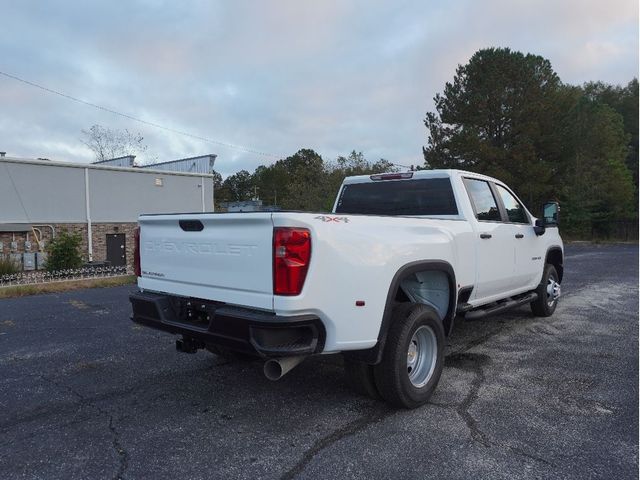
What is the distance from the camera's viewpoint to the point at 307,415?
13.1ft

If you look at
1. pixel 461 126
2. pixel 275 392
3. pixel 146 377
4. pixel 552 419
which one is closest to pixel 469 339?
pixel 552 419

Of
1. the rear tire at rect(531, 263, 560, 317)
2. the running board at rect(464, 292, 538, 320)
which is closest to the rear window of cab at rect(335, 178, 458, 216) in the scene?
the running board at rect(464, 292, 538, 320)

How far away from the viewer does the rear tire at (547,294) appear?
7328 millimetres

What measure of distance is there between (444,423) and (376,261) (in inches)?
53.0

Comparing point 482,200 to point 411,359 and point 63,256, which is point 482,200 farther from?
point 63,256

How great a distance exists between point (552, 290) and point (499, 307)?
2341 millimetres

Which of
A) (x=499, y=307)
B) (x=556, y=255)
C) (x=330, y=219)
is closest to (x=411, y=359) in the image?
(x=330, y=219)

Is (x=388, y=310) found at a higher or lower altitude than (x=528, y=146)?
lower

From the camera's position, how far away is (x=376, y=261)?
367cm

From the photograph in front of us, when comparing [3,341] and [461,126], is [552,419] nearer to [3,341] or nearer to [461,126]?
[3,341]

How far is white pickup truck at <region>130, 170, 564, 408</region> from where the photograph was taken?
130 inches

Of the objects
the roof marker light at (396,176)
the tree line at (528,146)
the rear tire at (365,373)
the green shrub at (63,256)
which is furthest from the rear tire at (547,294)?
the tree line at (528,146)

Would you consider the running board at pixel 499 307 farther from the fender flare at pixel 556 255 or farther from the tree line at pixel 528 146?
the tree line at pixel 528 146

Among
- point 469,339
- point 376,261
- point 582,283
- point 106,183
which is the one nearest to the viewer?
point 376,261
